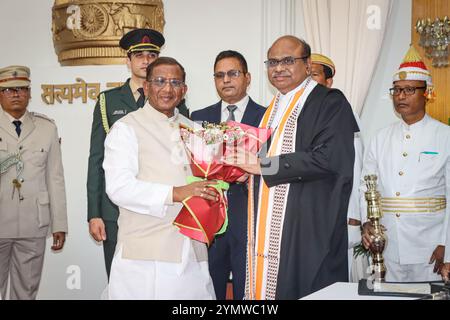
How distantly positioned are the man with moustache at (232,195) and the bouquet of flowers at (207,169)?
619mm

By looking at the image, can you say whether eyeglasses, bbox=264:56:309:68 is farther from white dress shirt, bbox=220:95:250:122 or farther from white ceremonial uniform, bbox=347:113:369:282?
white ceremonial uniform, bbox=347:113:369:282

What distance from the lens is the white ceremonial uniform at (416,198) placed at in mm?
3650

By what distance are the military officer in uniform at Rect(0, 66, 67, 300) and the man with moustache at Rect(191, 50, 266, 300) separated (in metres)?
1.23

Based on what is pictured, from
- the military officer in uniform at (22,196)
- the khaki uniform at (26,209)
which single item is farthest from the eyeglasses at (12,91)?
the khaki uniform at (26,209)

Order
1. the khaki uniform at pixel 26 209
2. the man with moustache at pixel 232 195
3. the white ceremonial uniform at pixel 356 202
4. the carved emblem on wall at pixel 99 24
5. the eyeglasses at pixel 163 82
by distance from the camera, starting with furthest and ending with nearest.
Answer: the carved emblem on wall at pixel 99 24, the khaki uniform at pixel 26 209, the white ceremonial uniform at pixel 356 202, the man with moustache at pixel 232 195, the eyeglasses at pixel 163 82

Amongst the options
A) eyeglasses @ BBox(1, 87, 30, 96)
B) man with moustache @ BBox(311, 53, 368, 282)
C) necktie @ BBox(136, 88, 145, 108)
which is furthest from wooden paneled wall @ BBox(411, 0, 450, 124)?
eyeglasses @ BBox(1, 87, 30, 96)

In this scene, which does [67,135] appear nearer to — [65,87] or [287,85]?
[65,87]

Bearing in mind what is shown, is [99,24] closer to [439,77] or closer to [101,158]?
[101,158]

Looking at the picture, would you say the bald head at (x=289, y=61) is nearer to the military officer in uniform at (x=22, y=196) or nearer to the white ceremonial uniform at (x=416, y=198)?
the white ceremonial uniform at (x=416, y=198)

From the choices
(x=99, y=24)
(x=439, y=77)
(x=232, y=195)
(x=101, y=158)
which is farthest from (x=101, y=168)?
(x=439, y=77)

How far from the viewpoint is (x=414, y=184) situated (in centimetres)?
369

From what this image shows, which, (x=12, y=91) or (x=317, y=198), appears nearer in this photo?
(x=317, y=198)

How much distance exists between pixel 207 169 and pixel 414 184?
150 cm

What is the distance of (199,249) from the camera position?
2.85 m
